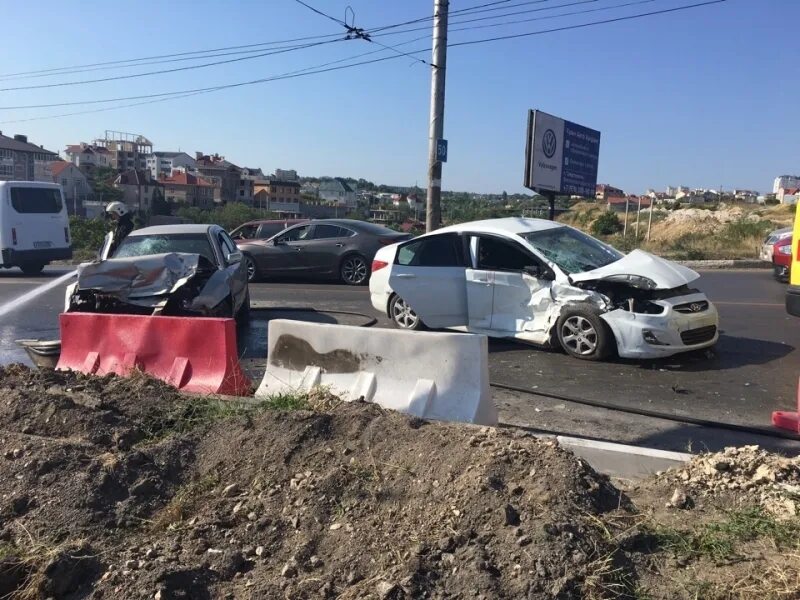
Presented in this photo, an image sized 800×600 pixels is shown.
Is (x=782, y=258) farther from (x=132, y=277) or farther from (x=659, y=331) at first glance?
(x=132, y=277)

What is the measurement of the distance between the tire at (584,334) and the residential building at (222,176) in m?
74.3

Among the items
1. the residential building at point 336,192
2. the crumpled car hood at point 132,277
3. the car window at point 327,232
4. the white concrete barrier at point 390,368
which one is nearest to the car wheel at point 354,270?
the car window at point 327,232

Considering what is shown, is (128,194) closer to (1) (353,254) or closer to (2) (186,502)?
(1) (353,254)

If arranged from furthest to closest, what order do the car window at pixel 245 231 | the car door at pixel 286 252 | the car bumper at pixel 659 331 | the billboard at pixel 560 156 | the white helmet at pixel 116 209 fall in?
the billboard at pixel 560 156 < the car window at pixel 245 231 < the car door at pixel 286 252 < the white helmet at pixel 116 209 < the car bumper at pixel 659 331

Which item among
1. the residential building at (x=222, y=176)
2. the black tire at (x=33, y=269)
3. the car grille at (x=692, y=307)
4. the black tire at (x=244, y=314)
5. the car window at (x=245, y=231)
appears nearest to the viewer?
the car grille at (x=692, y=307)

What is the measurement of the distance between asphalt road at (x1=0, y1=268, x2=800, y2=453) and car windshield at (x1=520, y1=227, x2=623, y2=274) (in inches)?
42.5

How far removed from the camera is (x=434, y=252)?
973cm

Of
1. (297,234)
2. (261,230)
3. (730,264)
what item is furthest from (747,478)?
(730,264)

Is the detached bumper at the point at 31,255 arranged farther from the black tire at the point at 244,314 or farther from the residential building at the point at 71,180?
the residential building at the point at 71,180

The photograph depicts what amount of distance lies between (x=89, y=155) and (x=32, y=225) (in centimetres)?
10749

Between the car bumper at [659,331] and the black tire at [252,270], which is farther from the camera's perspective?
the black tire at [252,270]

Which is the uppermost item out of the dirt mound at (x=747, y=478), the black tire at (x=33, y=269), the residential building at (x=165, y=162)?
the residential building at (x=165, y=162)

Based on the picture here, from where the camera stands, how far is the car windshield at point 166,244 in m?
10.1

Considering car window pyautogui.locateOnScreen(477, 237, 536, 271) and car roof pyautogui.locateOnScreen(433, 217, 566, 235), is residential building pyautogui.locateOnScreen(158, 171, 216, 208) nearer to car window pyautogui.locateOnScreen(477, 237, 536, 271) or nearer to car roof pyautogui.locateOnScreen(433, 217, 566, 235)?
car roof pyautogui.locateOnScreen(433, 217, 566, 235)
